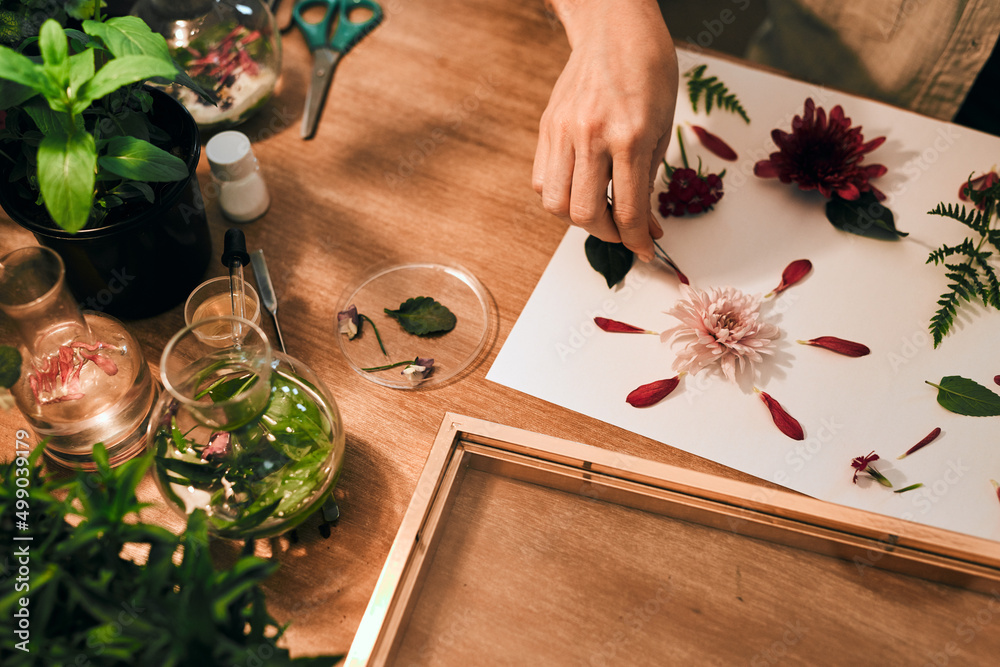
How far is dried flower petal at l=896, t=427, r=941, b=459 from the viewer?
0.68m

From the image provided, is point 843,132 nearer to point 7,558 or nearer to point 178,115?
point 178,115

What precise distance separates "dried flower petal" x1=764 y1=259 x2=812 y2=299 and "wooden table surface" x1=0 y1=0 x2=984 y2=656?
26 centimetres

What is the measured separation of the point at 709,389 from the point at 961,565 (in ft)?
0.90

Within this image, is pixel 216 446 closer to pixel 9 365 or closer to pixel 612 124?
pixel 9 365

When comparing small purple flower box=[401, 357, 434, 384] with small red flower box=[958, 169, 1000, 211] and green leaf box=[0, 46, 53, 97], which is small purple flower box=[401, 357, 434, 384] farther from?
small red flower box=[958, 169, 1000, 211]

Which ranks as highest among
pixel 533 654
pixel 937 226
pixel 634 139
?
pixel 634 139

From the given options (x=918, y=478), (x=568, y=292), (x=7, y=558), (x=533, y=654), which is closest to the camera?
(x=7, y=558)

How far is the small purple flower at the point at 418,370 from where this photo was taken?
0.73 metres

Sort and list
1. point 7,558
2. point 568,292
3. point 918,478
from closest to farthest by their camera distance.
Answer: point 7,558 < point 918,478 < point 568,292

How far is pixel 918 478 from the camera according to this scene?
2.17ft

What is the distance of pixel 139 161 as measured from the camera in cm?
56

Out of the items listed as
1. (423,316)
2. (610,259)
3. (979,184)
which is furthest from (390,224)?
(979,184)

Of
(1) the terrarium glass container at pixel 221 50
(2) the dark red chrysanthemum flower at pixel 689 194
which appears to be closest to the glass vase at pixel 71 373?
(1) the terrarium glass container at pixel 221 50

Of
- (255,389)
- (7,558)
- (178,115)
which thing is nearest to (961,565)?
(255,389)
